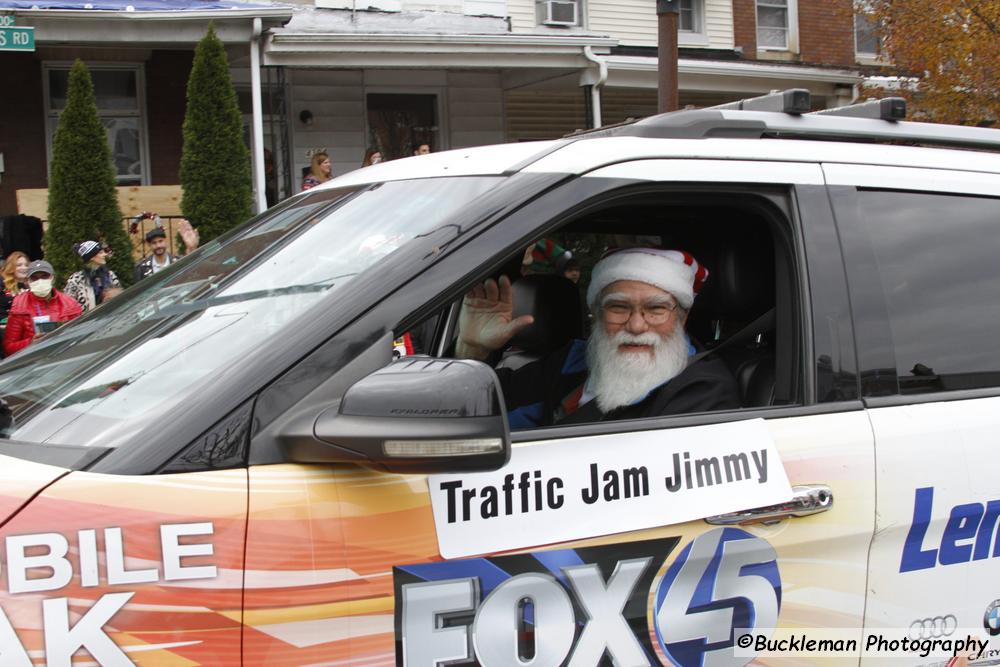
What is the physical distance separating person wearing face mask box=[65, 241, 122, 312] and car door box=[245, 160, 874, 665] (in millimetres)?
8616

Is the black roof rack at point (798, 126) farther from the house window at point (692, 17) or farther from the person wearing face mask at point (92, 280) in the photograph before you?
the house window at point (692, 17)

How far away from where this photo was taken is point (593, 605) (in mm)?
2160

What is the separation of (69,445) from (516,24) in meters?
16.1

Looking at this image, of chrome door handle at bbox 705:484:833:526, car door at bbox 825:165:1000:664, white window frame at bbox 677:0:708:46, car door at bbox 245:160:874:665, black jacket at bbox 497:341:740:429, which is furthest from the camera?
white window frame at bbox 677:0:708:46

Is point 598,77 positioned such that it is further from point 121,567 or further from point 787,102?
point 121,567

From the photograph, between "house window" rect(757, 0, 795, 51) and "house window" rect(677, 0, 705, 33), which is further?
"house window" rect(757, 0, 795, 51)

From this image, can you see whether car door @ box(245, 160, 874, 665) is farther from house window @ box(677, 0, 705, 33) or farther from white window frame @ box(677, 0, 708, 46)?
house window @ box(677, 0, 705, 33)

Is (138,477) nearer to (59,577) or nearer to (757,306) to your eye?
(59,577)

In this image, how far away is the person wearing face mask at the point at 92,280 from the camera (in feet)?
33.3

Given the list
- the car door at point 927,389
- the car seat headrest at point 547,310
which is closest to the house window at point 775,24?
the car seat headrest at point 547,310

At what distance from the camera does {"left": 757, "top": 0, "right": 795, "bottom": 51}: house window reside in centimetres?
1944

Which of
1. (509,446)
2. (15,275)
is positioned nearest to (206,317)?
(509,446)

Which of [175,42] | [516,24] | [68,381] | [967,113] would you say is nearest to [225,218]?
[175,42]

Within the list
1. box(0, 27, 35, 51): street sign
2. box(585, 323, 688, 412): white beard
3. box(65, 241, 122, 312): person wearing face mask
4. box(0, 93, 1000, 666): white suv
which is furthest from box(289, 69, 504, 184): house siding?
box(0, 93, 1000, 666): white suv
